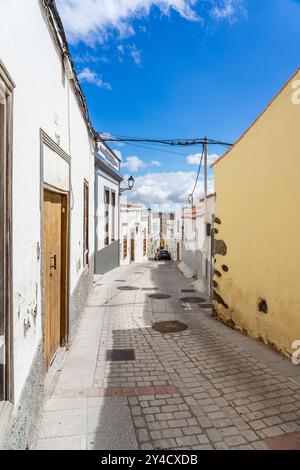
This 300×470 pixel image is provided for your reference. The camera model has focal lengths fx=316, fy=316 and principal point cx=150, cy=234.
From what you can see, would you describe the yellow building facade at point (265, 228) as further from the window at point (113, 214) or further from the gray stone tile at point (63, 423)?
the window at point (113, 214)

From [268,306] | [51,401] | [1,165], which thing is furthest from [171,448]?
[268,306]

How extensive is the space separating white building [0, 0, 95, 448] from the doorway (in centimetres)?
1

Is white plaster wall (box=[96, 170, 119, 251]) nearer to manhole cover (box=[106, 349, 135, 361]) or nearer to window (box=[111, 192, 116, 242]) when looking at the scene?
window (box=[111, 192, 116, 242])

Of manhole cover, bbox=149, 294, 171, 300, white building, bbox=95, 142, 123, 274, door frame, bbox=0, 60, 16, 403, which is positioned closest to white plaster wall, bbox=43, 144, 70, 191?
door frame, bbox=0, 60, 16, 403

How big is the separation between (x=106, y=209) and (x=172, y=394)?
12.1m

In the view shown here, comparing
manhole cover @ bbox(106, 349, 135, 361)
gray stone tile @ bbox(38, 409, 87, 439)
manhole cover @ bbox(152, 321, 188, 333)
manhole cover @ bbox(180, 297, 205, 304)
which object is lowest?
manhole cover @ bbox(180, 297, 205, 304)

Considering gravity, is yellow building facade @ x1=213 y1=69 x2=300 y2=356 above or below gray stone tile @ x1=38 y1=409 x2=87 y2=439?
above

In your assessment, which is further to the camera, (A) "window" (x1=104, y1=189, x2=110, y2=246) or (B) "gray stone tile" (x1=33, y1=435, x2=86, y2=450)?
(A) "window" (x1=104, y1=189, x2=110, y2=246)

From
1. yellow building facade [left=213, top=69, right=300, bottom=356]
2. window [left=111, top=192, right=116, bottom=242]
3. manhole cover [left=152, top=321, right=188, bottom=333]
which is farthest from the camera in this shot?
window [left=111, top=192, right=116, bottom=242]

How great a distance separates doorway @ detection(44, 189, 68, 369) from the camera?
13.8ft

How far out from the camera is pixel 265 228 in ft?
18.7

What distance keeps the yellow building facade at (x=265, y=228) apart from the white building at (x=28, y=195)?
3509 millimetres

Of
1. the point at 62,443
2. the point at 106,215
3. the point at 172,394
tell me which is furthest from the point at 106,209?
the point at 62,443
